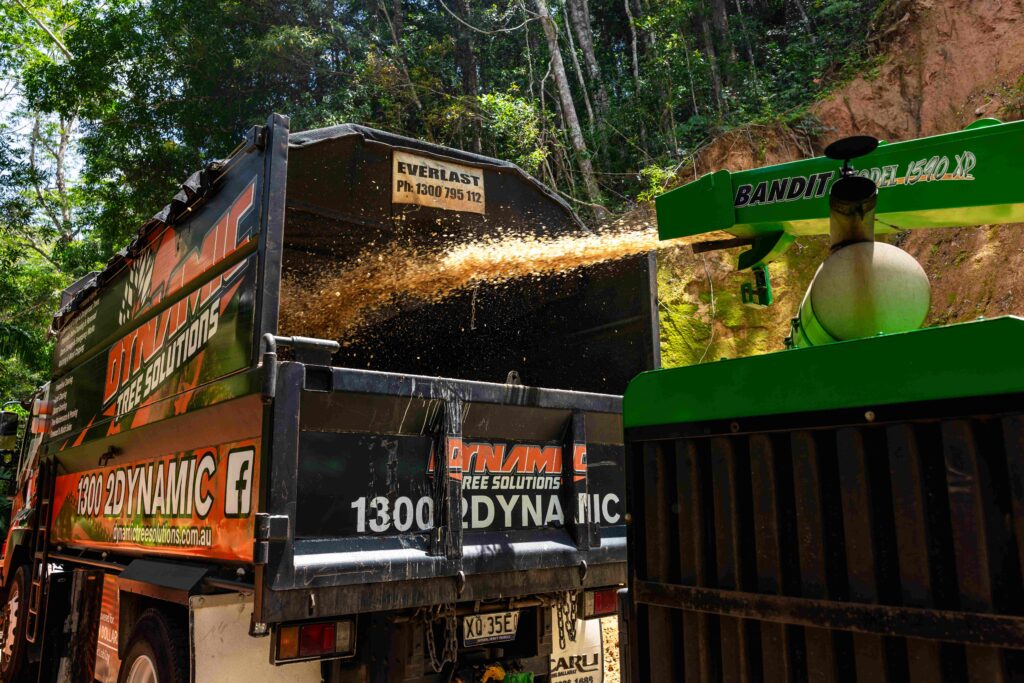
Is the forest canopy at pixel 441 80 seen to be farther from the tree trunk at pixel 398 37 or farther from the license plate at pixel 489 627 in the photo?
the license plate at pixel 489 627

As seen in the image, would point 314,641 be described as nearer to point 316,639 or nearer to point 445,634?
point 316,639

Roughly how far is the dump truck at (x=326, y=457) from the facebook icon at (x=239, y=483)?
0.04 feet

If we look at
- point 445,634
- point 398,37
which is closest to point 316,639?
point 445,634

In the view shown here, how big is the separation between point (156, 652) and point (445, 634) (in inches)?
46.8

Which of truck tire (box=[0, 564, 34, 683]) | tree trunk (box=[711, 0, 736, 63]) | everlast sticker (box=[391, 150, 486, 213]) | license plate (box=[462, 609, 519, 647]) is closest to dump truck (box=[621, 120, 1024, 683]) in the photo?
license plate (box=[462, 609, 519, 647])

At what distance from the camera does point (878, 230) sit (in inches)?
97.2

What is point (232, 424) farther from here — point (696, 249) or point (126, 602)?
point (696, 249)

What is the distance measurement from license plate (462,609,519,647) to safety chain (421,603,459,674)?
8 centimetres

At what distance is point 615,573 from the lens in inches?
135

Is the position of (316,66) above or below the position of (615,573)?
above

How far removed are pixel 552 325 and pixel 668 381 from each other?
2742 millimetres

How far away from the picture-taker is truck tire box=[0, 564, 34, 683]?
5195 millimetres

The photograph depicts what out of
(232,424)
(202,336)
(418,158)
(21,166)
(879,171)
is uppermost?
(21,166)

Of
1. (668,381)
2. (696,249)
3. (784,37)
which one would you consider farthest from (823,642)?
(784,37)
